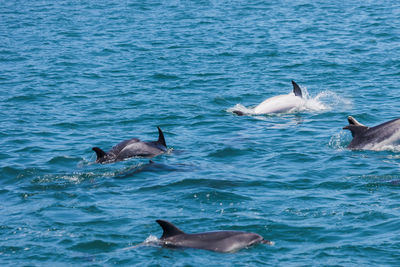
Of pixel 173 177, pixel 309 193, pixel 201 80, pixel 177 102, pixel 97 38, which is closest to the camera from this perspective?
pixel 309 193

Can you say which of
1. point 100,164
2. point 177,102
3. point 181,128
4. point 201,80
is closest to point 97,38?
point 201,80

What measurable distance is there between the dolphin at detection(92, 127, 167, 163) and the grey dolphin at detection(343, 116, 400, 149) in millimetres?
5029

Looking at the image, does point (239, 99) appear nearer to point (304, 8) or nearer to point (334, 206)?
point (334, 206)

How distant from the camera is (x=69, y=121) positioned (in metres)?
22.6

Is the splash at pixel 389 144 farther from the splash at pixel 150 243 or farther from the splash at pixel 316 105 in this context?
the splash at pixel 150 243

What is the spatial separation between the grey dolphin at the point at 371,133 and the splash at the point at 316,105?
16.4ft

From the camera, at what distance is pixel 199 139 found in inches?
791

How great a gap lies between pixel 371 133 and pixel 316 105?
570 centimetres

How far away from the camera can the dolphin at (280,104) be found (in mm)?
22750

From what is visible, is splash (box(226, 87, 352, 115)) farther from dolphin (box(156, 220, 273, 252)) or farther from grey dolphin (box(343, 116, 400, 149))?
dolphin (box(156, 220, 273, 252))

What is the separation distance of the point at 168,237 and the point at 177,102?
1317 cm

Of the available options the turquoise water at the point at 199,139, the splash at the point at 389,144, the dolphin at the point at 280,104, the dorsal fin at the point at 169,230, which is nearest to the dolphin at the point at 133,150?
the turquoise water at the point at 199,139

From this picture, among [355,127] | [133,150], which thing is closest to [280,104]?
[355,127]

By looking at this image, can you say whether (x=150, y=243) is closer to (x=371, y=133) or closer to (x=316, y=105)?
(x=371, y=133)
